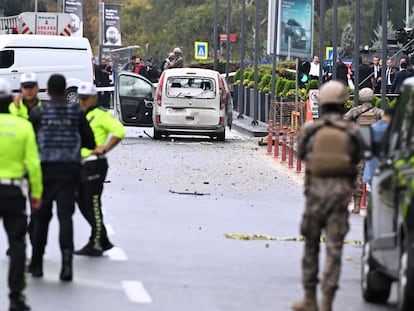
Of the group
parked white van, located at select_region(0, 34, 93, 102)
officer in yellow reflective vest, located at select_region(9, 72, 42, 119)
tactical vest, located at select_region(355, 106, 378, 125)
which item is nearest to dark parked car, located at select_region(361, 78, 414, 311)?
officer in yellow reflective vest, located at select_region(9, 72, 42, 119)

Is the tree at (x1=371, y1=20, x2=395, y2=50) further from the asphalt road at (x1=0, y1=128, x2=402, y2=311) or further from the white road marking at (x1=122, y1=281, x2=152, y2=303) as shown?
the white road marking at (x1=122, y1=281, x2=152, y2=303)

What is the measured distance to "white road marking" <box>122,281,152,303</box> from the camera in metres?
11.6

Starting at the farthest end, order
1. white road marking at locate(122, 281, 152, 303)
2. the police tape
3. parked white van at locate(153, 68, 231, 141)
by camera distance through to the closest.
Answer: parked white van at locate(153, 68, 231, 141)
the police tape
white road marking at locate(122, 281, 152, 303)

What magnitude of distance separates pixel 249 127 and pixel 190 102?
6.60 m

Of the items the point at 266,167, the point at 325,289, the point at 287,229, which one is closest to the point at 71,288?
the point at 325,289

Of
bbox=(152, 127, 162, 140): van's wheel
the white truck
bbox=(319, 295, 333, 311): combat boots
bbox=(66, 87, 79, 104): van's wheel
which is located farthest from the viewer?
the white truck

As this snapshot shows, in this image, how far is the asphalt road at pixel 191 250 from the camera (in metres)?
11.7

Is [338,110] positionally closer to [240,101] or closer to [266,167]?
[266,167]

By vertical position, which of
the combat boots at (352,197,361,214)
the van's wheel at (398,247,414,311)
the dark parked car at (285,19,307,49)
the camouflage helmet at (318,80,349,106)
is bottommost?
the combat boots at (352,197,361,214)

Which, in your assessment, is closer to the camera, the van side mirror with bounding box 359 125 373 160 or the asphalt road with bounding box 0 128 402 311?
the van side mirror with bounding box 359 125 373 160

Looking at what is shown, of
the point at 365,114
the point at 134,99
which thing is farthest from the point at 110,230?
the point at 134,99

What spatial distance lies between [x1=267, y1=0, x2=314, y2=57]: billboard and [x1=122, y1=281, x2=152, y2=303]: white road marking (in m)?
27.7

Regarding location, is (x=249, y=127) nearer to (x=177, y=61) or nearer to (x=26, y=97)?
(x=177, y=61)

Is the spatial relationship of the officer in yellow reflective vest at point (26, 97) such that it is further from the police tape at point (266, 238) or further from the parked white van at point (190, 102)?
the parked white van at point (190, 102)
